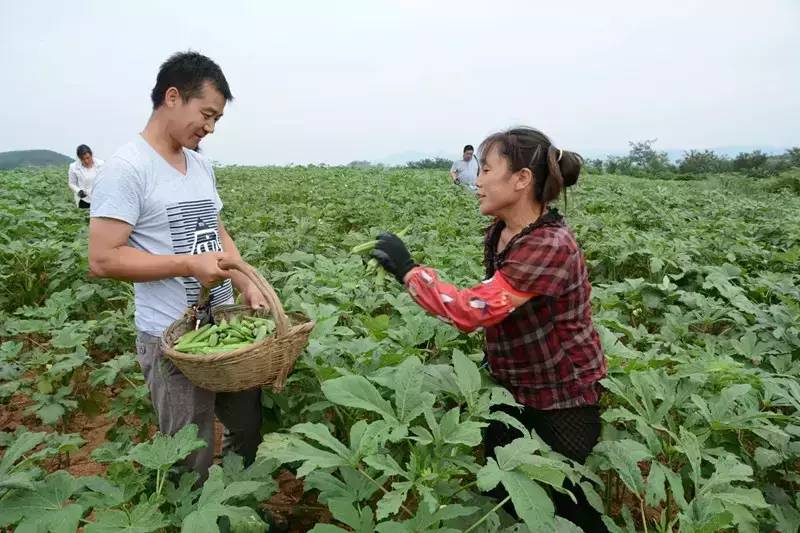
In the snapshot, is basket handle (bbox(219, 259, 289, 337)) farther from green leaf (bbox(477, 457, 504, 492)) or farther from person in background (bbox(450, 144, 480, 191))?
person in background (bbox(450, 144, 480, 191))

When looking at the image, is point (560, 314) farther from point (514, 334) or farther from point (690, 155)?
point (690, 155)

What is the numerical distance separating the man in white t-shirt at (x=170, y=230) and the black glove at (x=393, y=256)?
519mm

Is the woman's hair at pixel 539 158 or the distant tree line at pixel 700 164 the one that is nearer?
the woman's hair at pixel 539 158

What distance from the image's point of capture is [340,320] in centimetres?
307

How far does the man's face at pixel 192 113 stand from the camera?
202 cm

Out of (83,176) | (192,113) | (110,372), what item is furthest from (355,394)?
(83,176)

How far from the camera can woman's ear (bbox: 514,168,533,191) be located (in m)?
1.92

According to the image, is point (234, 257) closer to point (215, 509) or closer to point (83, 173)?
point (215, 509)

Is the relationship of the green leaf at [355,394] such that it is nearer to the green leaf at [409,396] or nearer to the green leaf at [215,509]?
the green leaf at [409,396]

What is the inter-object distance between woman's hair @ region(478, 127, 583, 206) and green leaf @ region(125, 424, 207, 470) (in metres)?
1.34

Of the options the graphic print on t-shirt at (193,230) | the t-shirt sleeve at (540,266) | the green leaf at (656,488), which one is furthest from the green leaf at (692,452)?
the graphic print on t-shirt at (193,230)

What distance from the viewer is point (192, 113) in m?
2.02

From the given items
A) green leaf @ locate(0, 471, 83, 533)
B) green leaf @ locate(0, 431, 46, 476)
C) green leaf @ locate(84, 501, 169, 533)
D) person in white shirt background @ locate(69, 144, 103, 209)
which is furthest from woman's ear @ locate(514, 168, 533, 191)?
person in white shirt background @ locate(69, 144, 103, 209)

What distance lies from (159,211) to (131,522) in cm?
106
